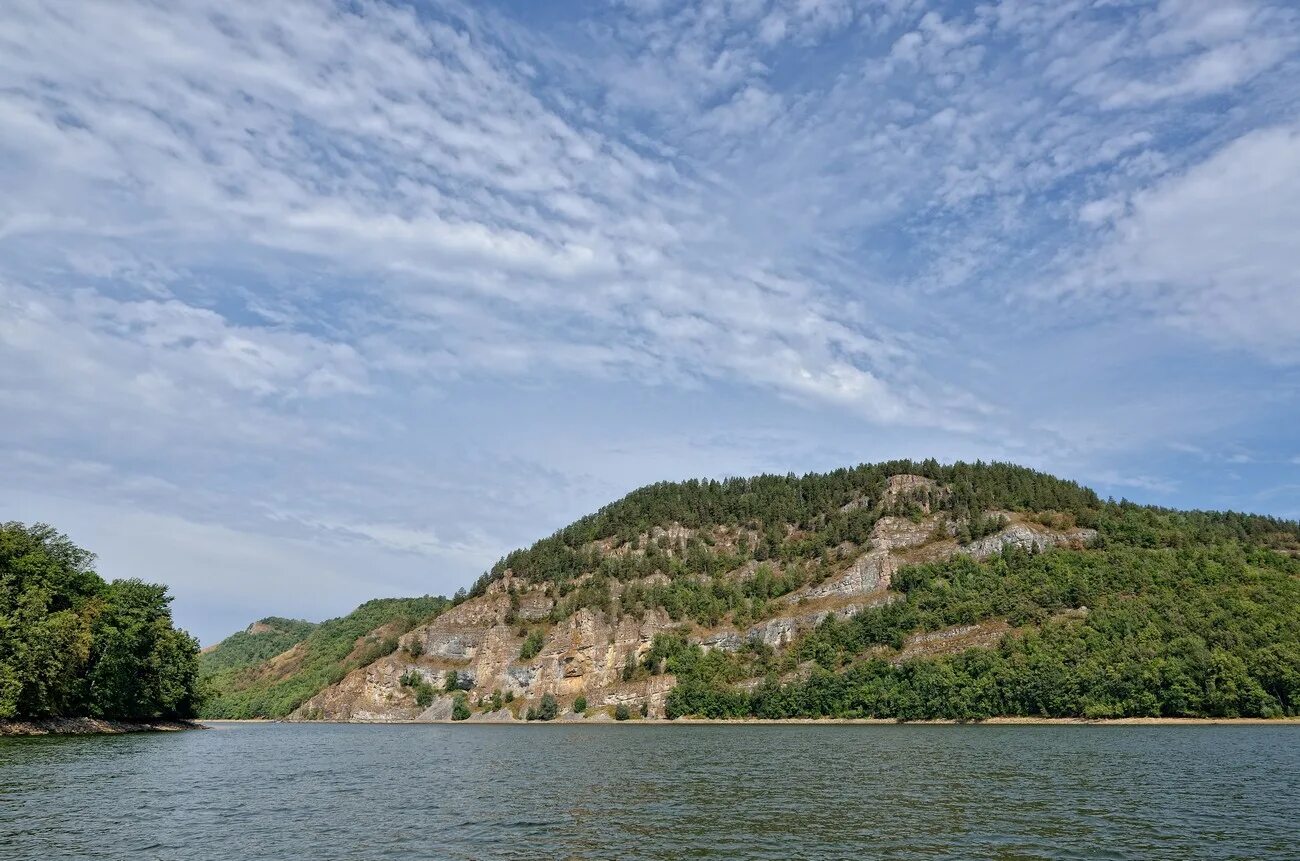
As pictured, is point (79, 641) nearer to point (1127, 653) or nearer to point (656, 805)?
point (656, 805)

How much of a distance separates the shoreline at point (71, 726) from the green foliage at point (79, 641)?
1.11 meters

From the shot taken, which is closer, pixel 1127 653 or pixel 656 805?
pixel 656 805

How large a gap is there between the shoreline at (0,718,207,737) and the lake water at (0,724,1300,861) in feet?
32.8

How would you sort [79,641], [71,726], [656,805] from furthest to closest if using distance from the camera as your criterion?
[71,726]
[79,641]
[656,805]

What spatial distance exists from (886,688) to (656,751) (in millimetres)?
113259

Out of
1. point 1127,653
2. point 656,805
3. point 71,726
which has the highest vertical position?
point 1127,653

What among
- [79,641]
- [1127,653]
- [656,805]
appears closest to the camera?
[656,805]

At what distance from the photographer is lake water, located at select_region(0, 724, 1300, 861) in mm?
34000

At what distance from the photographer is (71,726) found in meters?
97.8

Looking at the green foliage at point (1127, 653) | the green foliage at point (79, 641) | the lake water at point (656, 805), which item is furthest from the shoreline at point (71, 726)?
the green foliage at point (1127, 653)

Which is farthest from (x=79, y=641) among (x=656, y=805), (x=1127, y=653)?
(x=1127, y=653)

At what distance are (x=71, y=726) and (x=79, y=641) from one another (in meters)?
12.2

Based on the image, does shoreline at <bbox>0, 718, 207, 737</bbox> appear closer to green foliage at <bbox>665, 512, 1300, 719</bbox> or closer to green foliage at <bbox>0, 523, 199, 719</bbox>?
green foliage at <bbox>0, 523, 199, 719</bbox>

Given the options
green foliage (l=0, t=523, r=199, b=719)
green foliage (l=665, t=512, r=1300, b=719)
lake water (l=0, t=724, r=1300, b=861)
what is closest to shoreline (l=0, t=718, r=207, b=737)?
green foliage (l=0, t=523, r=199, b=719)
